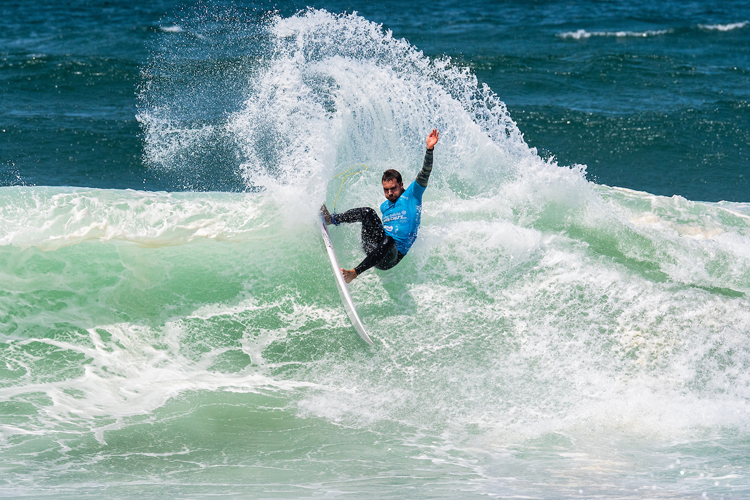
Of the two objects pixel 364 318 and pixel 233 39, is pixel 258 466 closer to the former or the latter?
pixel 364 318

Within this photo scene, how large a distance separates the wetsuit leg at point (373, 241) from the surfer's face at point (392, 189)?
0.34m

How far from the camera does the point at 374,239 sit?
7578mm

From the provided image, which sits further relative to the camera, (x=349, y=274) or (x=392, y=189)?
(x=349, y=274)

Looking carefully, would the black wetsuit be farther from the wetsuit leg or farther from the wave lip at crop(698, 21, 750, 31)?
the wave lip at crop(698, 21, 750, 31)

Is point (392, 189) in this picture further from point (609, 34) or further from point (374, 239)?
point (609, 34)

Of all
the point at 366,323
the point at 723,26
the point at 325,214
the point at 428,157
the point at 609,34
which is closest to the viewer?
the point at 428,157

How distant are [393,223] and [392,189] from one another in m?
0.38

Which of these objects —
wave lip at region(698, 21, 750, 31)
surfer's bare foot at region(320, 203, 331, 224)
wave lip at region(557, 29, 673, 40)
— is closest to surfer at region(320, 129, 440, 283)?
surfer's bare foot at region(320, 203, 331, 224)

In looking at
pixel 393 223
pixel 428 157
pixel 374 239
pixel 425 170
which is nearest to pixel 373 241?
pixel 374 239

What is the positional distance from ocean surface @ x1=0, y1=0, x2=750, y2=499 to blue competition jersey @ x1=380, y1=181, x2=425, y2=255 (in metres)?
0.65

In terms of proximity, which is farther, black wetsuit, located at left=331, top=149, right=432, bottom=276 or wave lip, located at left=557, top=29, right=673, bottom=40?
wave lip, located at left=557, top=29, right=673, bottom=40

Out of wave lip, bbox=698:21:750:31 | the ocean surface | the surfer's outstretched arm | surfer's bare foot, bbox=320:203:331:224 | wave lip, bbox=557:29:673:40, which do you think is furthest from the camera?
wave lip, bbox=698:21:750:31

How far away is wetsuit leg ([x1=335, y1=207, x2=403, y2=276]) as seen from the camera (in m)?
7.35

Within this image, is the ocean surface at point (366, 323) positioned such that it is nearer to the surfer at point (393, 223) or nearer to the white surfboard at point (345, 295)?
the white surfboard at point (345, 295)
